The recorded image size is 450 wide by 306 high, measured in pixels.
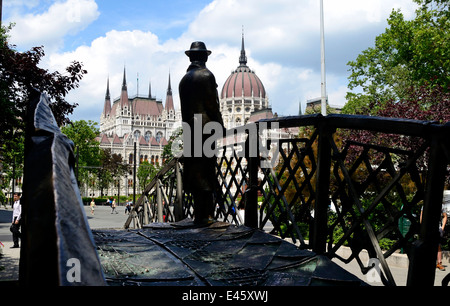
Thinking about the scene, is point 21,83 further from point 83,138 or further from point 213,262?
point 83,138

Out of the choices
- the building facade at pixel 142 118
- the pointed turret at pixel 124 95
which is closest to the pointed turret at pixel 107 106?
the building facade at pixel 142 118

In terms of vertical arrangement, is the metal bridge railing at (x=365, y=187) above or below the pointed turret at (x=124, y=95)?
below

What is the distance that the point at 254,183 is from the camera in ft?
17.4

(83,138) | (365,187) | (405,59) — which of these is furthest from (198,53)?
(83,138)

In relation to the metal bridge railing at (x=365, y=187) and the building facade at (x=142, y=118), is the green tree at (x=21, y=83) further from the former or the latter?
the building facade at (x=142, y=118)

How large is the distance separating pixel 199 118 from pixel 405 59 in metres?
26.7

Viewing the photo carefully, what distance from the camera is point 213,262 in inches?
128

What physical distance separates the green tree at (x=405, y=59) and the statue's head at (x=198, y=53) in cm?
1625

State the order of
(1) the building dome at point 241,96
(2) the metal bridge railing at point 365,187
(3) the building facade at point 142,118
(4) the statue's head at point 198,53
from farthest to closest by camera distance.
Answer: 1. (3) the building facade at point 142,118
2. (1) the building dome at point 241,96
3. (4) the statue's head at point 198,53
4. (2) the metal bridge railing at point 365,187

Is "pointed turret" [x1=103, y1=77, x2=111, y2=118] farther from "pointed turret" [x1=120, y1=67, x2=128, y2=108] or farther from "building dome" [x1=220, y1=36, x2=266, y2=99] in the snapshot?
"building dome" [x1=220, y1=36, x2=266, y2=99]

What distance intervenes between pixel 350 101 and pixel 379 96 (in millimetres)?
2663

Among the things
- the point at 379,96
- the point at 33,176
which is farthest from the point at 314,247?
the point at 379,96

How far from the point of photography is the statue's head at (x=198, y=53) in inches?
228

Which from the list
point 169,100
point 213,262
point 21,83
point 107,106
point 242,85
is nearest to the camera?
point 213,262
